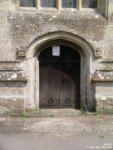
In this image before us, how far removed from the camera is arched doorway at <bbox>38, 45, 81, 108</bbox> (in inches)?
439

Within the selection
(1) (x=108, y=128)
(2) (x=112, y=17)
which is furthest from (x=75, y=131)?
(2) (x=112, y=17)

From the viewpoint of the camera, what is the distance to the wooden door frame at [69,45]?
10578 mm

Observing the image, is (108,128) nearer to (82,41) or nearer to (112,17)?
(82,41)

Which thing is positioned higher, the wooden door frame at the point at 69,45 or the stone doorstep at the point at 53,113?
the wooden door frame at the point at 69,45

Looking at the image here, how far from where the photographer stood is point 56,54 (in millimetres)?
11117

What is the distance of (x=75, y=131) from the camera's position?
8.41 m

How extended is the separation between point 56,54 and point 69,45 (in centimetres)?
53

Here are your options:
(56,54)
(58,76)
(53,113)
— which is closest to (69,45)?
(56,54)

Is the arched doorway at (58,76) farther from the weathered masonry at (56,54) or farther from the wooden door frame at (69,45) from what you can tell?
the wooden door frame at (69,45)

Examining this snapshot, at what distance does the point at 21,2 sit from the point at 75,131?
483cm

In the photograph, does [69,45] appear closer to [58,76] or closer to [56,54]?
[56,54]

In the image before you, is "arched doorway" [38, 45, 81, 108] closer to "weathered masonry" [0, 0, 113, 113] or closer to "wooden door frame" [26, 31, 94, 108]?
"weathered masonry" [0, 0, 113, 113]

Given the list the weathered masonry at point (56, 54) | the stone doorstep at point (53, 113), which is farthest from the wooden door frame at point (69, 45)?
the stone doorstep at point (53, 113)

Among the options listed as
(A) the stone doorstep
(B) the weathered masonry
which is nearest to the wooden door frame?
(B) the weathered masonry
